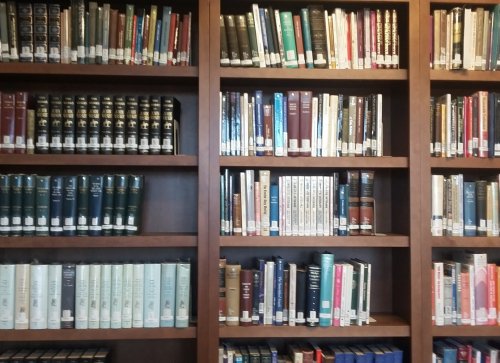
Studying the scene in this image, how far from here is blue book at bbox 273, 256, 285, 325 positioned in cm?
184

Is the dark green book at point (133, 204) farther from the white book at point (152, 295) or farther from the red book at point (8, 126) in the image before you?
the red book at point (8, 126)

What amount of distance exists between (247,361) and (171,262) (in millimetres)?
537

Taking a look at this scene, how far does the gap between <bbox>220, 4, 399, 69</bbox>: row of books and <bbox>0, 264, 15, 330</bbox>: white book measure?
49.1 inches

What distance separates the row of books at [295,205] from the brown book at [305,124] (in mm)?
129

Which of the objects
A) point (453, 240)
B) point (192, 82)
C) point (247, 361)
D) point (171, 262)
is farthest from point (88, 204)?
point (453, 240)

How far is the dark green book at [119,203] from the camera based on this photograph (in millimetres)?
1811

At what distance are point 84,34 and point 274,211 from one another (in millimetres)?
1099

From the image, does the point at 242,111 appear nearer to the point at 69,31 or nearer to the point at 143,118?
the point at 143,118

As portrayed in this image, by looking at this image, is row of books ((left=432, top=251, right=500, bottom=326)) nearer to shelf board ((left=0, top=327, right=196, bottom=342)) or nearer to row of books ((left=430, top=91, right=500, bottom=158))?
row of books ((left=430, top=91, right=500, bottom=158))

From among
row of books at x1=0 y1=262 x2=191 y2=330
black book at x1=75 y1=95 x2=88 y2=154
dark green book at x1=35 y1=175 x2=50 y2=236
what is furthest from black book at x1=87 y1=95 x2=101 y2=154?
row of books at x1=0 y1=262 x2=191 y2=330

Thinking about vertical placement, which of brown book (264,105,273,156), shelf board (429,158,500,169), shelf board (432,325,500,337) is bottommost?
shelf board (432,325,500,337)

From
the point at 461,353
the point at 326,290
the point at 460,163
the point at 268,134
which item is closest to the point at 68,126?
the point at 268,134

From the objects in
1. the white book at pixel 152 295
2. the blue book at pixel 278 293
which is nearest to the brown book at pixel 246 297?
the blue book at pixel 278 293

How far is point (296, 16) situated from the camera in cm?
190
